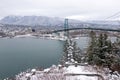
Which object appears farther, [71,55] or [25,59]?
[25,59]

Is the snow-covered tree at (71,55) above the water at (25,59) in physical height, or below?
above

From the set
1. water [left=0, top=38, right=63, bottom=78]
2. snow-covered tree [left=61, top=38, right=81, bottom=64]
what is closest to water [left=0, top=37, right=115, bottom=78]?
water [left=0, top=38, right=63, bottom=78]

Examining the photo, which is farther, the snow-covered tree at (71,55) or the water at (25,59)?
the water at (25,59)

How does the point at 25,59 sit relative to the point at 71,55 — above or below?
below

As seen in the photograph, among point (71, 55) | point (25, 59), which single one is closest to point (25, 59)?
point (25, 59)

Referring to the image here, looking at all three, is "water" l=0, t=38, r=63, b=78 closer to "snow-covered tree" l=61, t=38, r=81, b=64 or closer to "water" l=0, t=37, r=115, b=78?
"water" l=0, t=37, r=115, b=78

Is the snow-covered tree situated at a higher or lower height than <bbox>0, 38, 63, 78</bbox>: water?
higher

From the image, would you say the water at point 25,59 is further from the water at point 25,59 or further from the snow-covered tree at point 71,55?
the snow-covered tree at point 71,55

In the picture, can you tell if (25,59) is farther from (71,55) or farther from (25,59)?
(71,55)

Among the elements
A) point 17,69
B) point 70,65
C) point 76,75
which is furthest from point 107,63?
point 17,69

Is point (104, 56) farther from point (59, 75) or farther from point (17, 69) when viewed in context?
point (17, 69)

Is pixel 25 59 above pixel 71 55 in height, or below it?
below

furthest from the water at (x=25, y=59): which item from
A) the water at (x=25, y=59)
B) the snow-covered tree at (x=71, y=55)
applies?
the snow-covered tree at (x=71, y=55)
